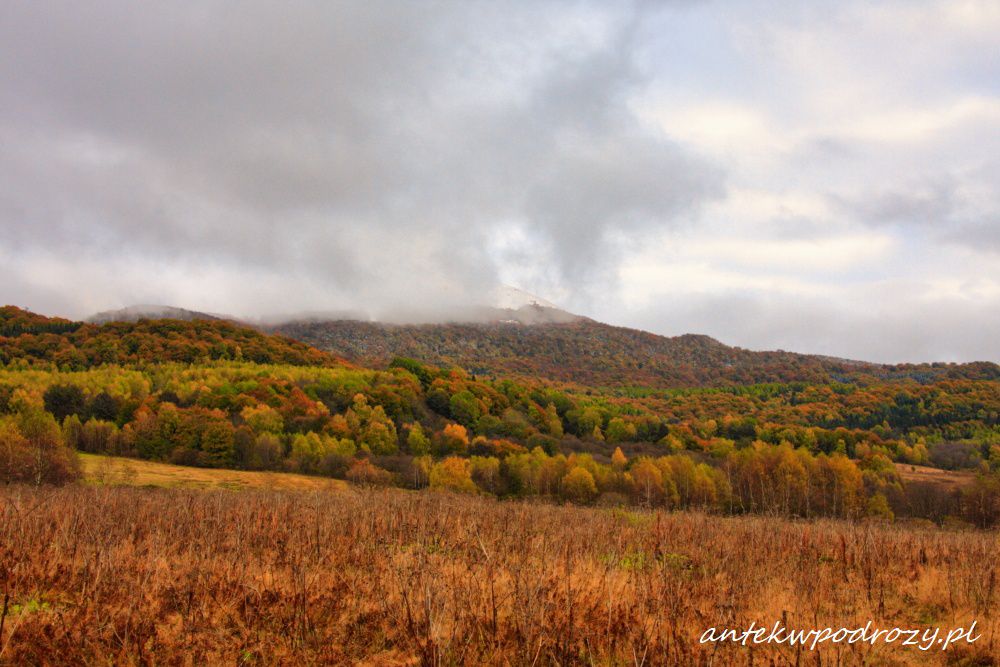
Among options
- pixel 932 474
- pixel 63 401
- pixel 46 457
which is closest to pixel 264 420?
pixel 63 401

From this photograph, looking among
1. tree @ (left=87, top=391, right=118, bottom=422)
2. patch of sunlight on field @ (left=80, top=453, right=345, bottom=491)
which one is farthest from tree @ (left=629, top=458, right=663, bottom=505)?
tree @ (left=87, top=391, right=118, bottom=422)

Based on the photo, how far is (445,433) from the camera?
4631 inches

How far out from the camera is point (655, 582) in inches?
401

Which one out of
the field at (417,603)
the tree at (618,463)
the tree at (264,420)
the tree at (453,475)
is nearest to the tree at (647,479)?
the tree at (618,463)

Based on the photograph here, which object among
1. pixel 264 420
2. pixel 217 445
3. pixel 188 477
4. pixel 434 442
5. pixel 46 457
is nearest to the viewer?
pixel 46 457

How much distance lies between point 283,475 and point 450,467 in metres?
22.1

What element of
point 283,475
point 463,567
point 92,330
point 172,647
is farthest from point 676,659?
point 92,330

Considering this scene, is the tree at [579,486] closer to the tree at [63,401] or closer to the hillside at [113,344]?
the tree at [63,401]

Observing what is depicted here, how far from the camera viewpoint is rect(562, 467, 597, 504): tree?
75.7 m

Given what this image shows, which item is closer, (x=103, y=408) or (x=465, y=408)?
(x=103, y=408)

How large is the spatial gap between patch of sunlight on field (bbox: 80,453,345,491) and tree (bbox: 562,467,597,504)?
28359 millimetres

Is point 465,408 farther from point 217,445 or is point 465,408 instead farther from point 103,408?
point 103,408

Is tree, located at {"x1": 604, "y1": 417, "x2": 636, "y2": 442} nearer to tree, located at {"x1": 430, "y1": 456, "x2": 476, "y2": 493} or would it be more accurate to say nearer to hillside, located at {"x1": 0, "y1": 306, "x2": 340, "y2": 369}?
tree, located at {"x1": 430, "y1": 456, "x2": 476, "y2": 493}

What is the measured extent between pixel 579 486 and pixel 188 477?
4627 cm
